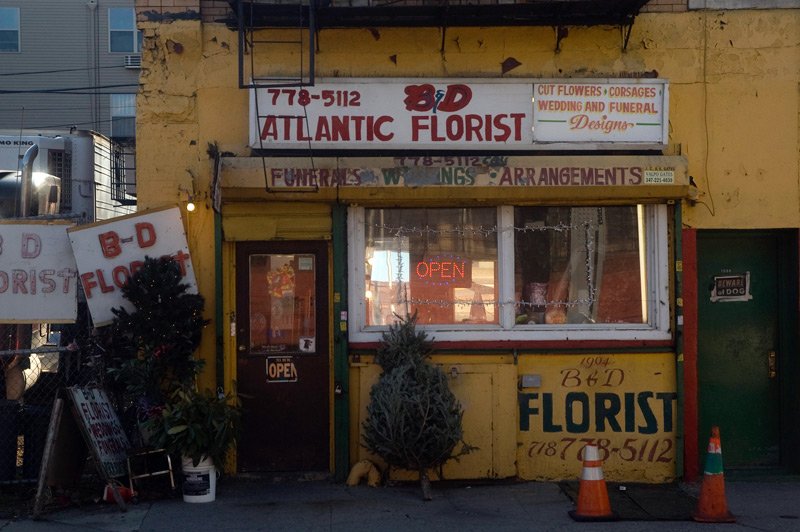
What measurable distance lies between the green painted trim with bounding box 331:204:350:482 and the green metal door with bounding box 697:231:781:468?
3554 mm

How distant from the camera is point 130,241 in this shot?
25.1 ft

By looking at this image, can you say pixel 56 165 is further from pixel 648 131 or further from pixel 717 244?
pixel 717 244

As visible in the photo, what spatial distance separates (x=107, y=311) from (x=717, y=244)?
5979mm

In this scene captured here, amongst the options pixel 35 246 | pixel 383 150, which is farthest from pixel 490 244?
pixel 35 246

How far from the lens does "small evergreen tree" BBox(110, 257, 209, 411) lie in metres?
7.15

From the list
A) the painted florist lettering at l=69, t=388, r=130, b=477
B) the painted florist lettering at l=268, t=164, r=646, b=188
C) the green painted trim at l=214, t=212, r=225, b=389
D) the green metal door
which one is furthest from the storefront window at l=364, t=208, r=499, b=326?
the painted florist lettering at l=69, t=388, r=130, b=477

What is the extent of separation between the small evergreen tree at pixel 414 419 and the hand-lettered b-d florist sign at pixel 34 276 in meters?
3.01

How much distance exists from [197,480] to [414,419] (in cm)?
197

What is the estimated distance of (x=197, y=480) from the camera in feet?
23.2

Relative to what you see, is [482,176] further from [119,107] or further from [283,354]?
[119,107]

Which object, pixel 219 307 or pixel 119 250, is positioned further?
pixel 219 307

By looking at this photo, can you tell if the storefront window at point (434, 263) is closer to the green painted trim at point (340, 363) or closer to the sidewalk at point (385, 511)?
the green painted trim at point (340, 363)

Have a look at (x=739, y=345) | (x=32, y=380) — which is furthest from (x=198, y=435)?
(x=739, y=345)

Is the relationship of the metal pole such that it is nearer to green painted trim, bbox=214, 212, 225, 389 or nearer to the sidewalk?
green painted trim, bbox=214, 212, 225, 389
